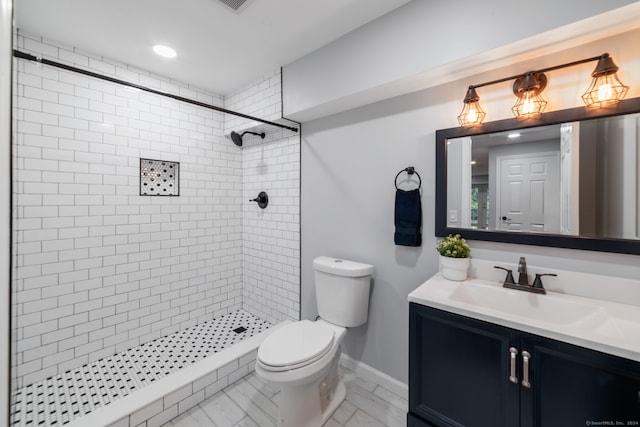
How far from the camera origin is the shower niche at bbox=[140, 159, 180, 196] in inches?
97.1

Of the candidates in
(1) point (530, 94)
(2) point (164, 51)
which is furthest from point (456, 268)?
(2) point (164, 51)

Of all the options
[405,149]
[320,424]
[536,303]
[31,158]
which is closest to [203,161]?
[31,158]

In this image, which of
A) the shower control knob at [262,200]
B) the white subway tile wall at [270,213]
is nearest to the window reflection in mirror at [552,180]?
the white subway tile wall at [270,213]

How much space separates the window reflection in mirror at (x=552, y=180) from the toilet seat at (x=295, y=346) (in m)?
1.08

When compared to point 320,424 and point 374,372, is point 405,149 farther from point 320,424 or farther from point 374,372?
point 320,424

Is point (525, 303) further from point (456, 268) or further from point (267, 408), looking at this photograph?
point (267, 408)

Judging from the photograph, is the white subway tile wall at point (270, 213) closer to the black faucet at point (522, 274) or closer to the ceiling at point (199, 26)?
the ceiling at point (199, 26)

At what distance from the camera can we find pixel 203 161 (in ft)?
9.32

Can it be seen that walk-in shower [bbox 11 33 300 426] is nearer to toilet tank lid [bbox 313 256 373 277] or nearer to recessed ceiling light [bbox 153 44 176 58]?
recessed ceiling light [bbox 153 44 176 58]

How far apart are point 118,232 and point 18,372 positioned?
1.10 m

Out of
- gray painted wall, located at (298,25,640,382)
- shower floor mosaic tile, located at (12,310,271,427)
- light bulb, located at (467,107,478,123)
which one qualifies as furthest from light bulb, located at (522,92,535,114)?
shower floor mosaic tile, located at (12,310,271,427)

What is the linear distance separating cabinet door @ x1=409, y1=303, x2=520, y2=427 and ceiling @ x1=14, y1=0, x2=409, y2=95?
1.82 m

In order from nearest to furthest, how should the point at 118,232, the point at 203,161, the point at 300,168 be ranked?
the point at 118,232 → the point at 300,168 → the point at 203,161

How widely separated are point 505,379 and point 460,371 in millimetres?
180
